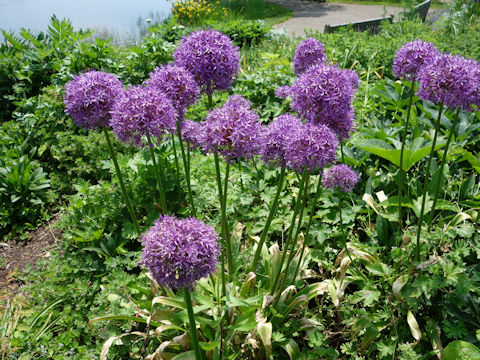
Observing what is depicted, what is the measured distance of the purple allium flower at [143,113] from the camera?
2117mm

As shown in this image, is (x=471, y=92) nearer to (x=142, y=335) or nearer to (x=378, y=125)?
(x=378, y=125)

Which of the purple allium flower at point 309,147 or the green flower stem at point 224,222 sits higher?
the purple allium flower at point 309,147

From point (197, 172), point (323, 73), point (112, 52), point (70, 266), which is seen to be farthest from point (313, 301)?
point (112, 52)

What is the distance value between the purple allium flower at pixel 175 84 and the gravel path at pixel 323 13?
13321mm

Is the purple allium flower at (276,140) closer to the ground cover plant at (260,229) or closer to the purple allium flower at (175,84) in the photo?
the ground cover plant at (260,229)

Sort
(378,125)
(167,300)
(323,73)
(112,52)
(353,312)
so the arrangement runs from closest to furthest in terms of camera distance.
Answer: (323,73)
(167,300)
(353,312)
(378,125)
(112,52)

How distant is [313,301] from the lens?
3441mm

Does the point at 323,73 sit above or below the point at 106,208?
above

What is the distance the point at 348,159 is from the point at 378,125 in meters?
1.02

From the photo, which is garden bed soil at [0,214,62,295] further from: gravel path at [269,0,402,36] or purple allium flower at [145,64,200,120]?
gravel path at [269,0,402,36]

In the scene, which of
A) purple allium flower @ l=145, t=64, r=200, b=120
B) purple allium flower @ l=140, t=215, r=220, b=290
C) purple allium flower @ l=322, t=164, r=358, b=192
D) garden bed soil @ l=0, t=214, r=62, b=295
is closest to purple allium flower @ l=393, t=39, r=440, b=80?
purple allium flower @ l=322, t=164, r=358, b=192

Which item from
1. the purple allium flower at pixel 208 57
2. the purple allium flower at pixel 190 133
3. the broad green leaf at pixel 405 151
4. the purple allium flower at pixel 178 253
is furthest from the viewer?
the broad green leaf at pixel 405 151

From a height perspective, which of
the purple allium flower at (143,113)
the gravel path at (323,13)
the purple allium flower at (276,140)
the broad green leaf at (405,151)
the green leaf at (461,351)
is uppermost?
the purple allium flower at (143,113)

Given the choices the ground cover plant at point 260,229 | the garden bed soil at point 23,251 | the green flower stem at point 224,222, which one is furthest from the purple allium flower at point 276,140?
the garden bed soil at point 23,251
